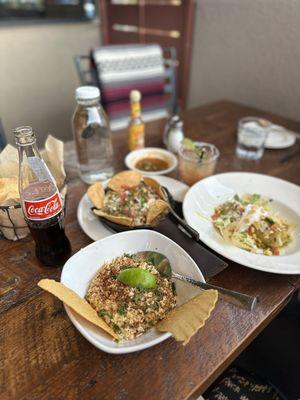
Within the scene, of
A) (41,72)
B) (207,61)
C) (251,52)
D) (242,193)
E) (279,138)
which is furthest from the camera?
(41,72)

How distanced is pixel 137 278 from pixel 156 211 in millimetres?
264

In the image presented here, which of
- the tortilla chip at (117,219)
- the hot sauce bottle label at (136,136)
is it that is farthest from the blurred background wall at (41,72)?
the tortilla chip at (117,219)

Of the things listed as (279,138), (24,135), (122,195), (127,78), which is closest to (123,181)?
(122,195)

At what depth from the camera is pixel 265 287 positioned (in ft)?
2.43

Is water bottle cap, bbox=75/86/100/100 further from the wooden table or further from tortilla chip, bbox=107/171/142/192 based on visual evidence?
the wooden table

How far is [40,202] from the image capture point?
0.68 meters

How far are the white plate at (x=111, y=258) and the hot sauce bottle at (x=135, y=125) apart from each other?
68 cm

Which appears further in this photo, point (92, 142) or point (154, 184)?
point (92, 142)

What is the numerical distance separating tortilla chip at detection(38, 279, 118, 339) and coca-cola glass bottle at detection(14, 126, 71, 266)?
187 mm

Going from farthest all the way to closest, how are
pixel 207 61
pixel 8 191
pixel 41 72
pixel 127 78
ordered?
pixel 41 72, pixel 207 61, pixel 127 78, pixel 8 191

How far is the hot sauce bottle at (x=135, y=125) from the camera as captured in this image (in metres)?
1.28

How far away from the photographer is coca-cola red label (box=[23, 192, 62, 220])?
68cm

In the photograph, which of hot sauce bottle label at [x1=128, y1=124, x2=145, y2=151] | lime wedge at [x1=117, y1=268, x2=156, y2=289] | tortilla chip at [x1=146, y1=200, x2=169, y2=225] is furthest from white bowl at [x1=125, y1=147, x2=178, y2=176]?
lime wedge at [x1=117, y1=268, x2=156, y2=289]

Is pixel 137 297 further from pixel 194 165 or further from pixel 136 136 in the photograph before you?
pixel 136 136
